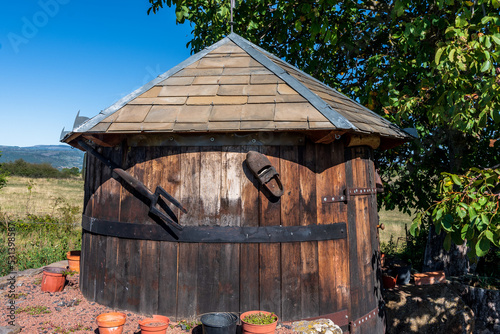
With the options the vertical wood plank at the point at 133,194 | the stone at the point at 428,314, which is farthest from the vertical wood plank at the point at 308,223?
the stone at the point at 428,314

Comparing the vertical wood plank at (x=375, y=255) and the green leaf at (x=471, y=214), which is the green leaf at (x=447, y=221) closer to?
the green leaf at (x=471, y=214)

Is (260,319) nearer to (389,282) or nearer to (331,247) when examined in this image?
(331,247)

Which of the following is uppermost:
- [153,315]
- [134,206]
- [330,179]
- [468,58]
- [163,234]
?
[468,58]

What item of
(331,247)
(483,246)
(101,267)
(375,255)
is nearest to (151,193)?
(101,267)

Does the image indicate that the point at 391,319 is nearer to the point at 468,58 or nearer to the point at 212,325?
the point at 212,325

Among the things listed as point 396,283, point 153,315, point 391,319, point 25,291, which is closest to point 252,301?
point 153,315

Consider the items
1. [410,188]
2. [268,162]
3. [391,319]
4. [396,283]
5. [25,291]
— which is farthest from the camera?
[410,188]

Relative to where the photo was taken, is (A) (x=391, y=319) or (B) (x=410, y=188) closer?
(A) (x=391, y=319)

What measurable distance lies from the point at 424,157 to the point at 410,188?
1.29 meters

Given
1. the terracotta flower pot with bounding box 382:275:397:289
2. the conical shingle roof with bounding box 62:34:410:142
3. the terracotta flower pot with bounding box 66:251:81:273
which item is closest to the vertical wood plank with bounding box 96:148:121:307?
the conical shingle roof with bounding box 62:34:410:142

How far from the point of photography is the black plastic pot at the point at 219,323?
3.61 meters

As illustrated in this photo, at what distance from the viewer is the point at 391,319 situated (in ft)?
19.5

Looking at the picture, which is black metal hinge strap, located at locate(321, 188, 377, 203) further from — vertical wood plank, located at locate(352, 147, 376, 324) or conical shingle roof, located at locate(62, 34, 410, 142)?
conical shingle roof, located at locate(62, 34, 410, 142)

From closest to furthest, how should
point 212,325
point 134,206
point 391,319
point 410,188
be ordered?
point 212,325 → point 134,206 → point 391,319 → point 410,188
